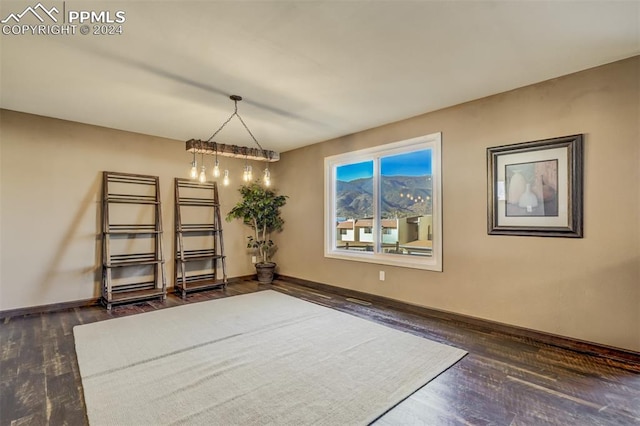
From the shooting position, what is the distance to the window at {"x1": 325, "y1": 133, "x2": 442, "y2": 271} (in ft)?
13.2

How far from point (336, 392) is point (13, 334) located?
345 cm

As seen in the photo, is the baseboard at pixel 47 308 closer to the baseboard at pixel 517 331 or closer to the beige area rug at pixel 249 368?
the beige area rug at pixel 249 368

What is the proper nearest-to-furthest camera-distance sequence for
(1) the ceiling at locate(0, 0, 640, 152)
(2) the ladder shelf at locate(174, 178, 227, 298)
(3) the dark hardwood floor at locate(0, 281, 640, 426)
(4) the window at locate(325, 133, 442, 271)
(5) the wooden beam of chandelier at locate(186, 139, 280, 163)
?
1. (3) the dark hardwood floor at locate(0, 281, 640, 426)
2. (1) the ceiling at locate(0, 0, 640, 152)
3. (5) the wooden beam of chandelier at locate(186, 139, 280, 163)
4. (4) the window at locate(325, 133, 442, 271)
5. (2) the ladder shelf at locate(174, 178, 227, 298)

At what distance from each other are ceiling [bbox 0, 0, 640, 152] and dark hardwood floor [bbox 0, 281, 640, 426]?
2527 millimetres

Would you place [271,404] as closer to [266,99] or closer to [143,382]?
[143,382]

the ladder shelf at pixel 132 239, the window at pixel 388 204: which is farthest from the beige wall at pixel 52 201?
the window at pixel 388 204

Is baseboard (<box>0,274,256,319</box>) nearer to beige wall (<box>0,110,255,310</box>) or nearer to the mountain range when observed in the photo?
beige wall (<box>0,110,255,310</box>)

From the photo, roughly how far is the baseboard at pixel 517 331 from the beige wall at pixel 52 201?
3.85 metres

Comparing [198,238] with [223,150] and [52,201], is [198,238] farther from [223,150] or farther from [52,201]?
[223,150]

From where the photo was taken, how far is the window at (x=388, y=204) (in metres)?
4.02

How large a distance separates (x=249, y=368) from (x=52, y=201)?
3728 millimetres

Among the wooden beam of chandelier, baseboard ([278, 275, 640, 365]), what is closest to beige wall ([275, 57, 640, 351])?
baseboard ([278, 275, 640, 365])

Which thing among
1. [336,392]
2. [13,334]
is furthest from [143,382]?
[13,334]

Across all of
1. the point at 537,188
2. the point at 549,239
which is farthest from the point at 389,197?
the point at 549,239
